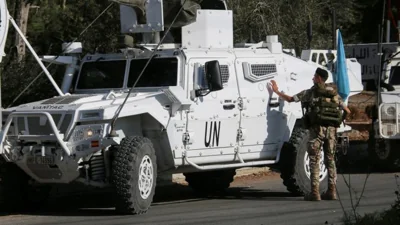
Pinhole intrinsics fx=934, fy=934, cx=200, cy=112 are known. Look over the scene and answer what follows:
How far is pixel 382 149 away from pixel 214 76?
5.97m

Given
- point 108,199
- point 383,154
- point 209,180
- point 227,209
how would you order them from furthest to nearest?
1. point 383,154
2. point 209,180
3. point 108,199
4. point 227,209

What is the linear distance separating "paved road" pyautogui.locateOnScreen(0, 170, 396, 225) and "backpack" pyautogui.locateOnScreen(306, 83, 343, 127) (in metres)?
1.09

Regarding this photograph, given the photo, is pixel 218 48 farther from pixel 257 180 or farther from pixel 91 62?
pixel 257 180

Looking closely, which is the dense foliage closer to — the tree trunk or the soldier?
the tree trunk

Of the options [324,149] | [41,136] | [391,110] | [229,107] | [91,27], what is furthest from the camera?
[91,27]

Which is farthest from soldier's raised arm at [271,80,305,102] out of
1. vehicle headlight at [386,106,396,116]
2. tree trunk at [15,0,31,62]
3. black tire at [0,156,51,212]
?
tree trunk at [15,0,31,62]

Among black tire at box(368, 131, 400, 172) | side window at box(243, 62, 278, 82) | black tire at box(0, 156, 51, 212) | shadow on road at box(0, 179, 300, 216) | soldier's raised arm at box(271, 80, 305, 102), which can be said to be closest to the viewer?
black tire at box(0, 156, 51, 212)

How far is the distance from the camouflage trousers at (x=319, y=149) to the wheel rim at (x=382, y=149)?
4632 mm

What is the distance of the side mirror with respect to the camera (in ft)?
42.5

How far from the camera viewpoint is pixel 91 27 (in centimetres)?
1805

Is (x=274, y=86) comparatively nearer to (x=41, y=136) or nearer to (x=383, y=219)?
(x=41, y=136)

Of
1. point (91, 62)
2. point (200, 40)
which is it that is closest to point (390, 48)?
point (200, 40)

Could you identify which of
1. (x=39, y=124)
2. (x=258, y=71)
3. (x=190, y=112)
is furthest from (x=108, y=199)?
(x=258, y=71)

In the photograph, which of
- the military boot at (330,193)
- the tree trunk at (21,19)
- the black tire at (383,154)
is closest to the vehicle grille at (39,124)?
the military boot at (330,193)
